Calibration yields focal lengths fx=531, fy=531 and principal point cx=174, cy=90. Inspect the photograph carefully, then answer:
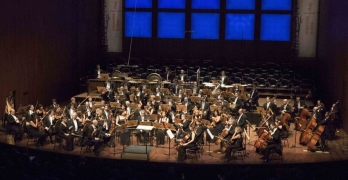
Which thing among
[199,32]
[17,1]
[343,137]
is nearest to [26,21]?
[17,1]

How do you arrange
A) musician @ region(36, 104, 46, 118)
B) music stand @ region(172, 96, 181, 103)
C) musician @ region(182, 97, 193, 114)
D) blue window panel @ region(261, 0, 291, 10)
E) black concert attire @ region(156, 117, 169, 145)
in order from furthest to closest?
blue window panel @ region(261, 0, 291, 10)
music stand @ region(172, 96, 181, 103)
musician @ region(182, 97, 193, 114)
musician @ region(36, 104, 46, 118)
black concert attire @ region(156, 117, 169, 145)

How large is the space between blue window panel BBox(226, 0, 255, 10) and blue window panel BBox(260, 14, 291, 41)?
2.35 ft

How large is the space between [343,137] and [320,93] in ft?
16.5

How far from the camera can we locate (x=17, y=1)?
18.8 metres

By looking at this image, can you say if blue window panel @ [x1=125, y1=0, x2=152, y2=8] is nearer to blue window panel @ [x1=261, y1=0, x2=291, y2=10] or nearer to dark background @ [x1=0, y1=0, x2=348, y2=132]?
dark background @ [x1=0, y1=0, x2=348, y2=132]

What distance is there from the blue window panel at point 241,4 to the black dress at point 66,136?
12167 mm

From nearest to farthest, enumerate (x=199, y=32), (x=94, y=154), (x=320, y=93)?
(x=94, y=154), (x=320, y=93), (x=199, y=32)

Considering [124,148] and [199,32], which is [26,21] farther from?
[199,32]

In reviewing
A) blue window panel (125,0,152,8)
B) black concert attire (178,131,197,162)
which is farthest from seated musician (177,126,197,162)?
blue window panel (125,0,152,8)

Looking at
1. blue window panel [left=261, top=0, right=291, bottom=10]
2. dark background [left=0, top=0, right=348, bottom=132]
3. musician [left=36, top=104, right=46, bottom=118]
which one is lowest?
musician [left=36, top=104, right=46, bottom=118]

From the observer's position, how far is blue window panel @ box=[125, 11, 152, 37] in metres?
25.5

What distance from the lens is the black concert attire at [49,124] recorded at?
604 inches

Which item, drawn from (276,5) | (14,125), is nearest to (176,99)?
(14,125)

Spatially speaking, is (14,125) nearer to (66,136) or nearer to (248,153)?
(66,136)
